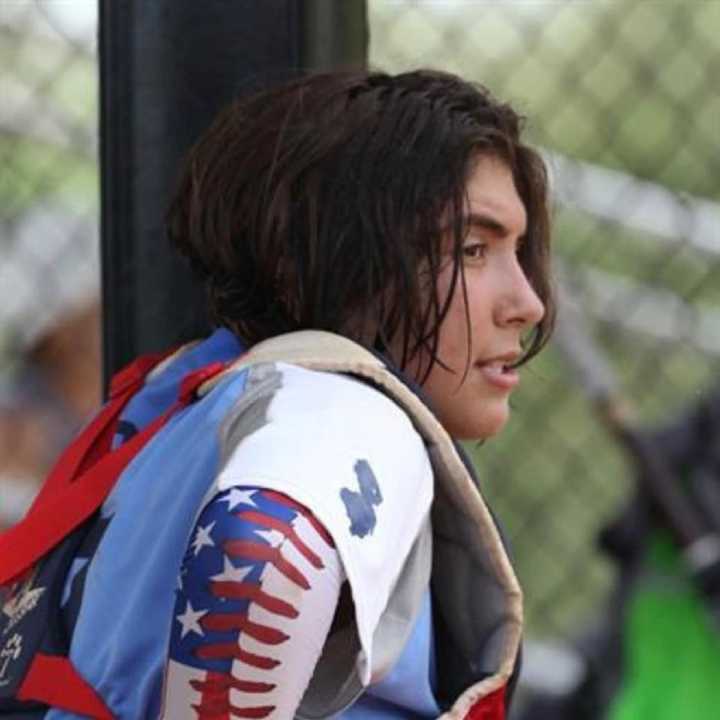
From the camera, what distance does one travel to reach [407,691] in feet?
5.59

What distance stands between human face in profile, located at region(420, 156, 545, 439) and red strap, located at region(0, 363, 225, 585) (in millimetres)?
170

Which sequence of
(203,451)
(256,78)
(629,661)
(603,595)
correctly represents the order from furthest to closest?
(603,595) → (629,661) → (256,78) → (203,451)

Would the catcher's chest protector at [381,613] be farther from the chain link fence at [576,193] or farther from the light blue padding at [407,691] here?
the chain link fence at [576,193]

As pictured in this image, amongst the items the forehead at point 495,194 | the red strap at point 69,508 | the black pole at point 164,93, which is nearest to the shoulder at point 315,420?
the red strap at point 69,508

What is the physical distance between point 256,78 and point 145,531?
20.0 inches

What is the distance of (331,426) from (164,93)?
22.0 inches

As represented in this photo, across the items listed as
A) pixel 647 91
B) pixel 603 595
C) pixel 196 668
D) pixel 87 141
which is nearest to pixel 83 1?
pixel 87 141

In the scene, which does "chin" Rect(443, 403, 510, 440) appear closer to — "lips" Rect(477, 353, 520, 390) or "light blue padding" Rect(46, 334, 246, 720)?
"lips" Rect(477, 353, 520, 390)

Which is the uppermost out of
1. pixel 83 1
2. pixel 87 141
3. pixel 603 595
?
pixel 83 1

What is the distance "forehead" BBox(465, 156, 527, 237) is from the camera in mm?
1833

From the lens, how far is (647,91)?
2967 mm

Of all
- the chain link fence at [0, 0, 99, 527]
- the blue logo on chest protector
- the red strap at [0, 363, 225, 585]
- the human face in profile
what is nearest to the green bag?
the chain link fence at [0, 0, 99, 527]

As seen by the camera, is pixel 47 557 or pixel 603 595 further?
pixel 603 595

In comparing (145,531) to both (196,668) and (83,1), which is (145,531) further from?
(83,1)
